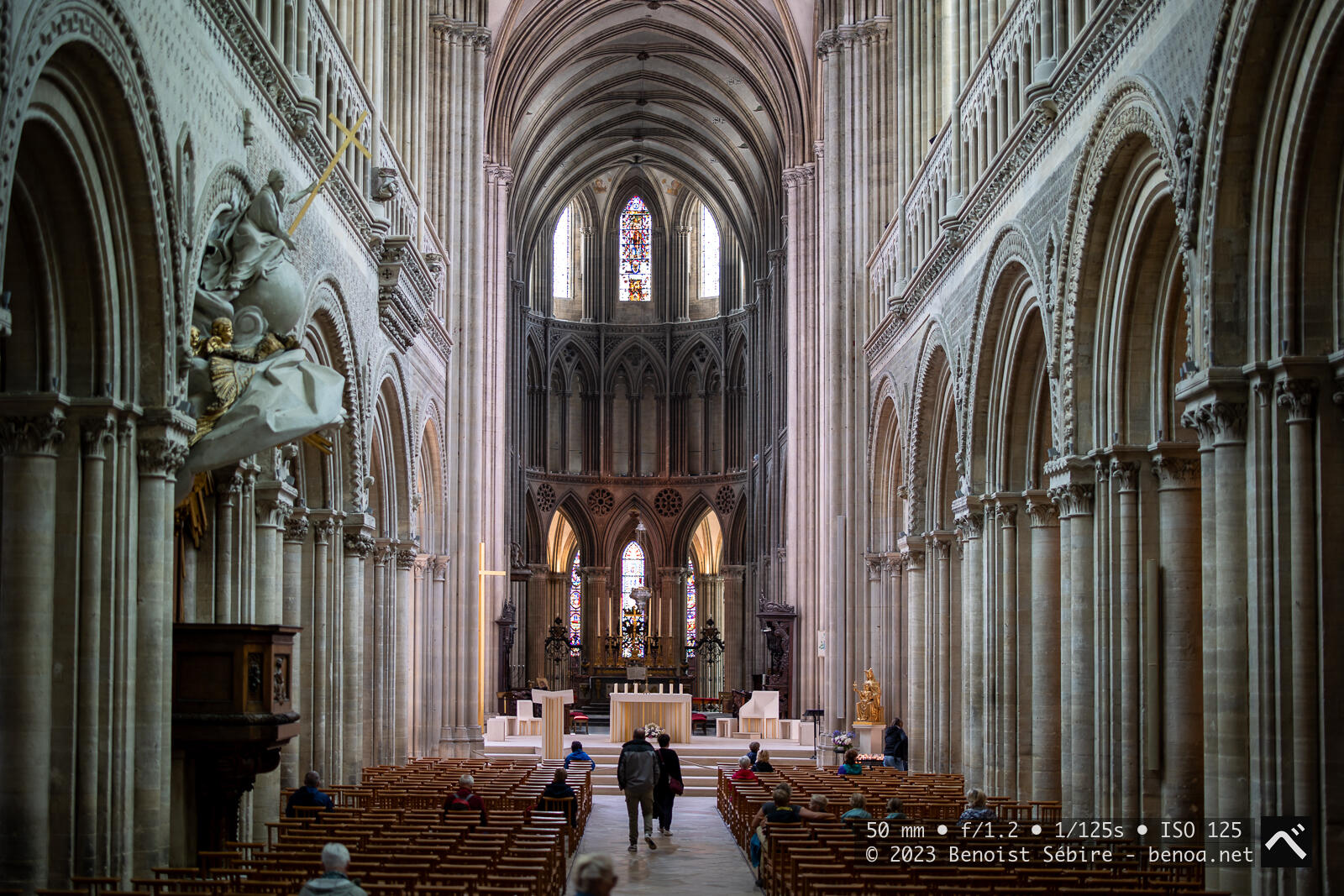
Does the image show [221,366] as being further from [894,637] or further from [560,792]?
[894,637]

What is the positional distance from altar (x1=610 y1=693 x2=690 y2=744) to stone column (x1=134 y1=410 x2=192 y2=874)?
20.7 m

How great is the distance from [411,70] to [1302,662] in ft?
68.9

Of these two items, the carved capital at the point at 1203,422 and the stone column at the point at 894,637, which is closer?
the carved capital at the point at 1203,422

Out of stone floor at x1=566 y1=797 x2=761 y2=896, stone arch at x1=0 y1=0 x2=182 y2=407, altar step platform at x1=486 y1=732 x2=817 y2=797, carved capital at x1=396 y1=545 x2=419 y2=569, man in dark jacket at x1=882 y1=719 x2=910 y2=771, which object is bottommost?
altar step platform at x1=486 y1=732 x2=817 y2=797

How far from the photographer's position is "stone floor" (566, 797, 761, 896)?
16.2 m

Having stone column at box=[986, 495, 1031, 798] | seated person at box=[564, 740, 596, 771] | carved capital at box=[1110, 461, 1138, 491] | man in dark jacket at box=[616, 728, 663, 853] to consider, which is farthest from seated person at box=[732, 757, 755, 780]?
carved capital at box=[1110, 461, 1138, 491]

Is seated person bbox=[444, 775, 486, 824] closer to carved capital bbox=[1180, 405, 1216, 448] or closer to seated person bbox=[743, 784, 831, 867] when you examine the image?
seated person bbox=[743, 784, 831, 867]

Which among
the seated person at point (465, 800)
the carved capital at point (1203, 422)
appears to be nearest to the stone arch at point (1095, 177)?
the carved capital at point (1203, 422)

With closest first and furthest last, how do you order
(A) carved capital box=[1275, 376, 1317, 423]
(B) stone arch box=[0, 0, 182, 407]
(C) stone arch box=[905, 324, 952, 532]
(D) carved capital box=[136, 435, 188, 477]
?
(B) stone arch box=[0, 0, 182, 407]
(A) carved capital box=[1275, 376, 1317, 423]
(D) carved capital box=[136, 435, 188, 477]
(C) stone arch box=[905, 324, 952, 532]

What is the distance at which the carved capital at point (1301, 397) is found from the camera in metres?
11.2

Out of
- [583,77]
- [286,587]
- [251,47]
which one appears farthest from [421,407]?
[583,77]

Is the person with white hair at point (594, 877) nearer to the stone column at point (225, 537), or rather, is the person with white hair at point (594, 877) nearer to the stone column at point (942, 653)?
the stone column at point (225, 537)

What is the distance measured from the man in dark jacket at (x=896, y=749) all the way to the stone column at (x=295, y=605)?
10.1 m

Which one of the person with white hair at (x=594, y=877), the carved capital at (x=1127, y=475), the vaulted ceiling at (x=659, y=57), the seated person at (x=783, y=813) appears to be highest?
the vaulted ceiling at (x=659, y=57)
